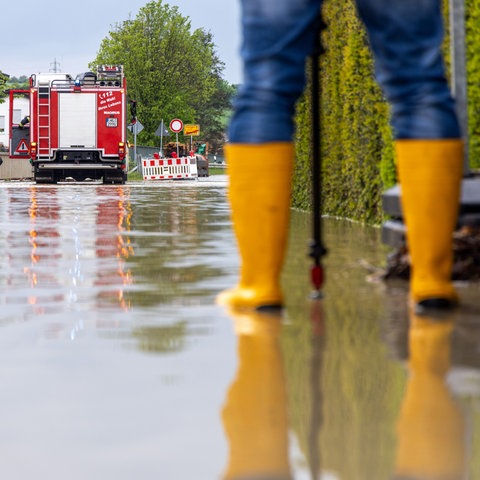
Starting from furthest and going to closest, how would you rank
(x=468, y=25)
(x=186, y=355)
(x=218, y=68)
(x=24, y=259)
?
(x=218, y=68)
(x=468, y=25)
(x=24, y=259)
(x=186, y=355)

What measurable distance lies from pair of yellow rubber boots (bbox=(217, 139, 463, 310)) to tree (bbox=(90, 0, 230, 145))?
284 ft

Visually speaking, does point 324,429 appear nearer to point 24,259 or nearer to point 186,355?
point 186,355

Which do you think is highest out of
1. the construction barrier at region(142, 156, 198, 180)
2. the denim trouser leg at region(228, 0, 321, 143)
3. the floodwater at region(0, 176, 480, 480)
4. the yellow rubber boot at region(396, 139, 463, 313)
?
the denim trouser leg at region(228, 0, 321, 143)

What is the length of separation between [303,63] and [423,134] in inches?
21.1

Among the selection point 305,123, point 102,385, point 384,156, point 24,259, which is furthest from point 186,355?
point 305,123

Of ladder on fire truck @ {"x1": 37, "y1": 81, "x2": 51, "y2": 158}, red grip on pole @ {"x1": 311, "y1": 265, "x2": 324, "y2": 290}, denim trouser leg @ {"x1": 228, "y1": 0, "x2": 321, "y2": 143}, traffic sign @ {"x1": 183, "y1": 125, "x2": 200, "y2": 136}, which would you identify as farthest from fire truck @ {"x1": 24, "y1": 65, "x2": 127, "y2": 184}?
traffic sign @ {"x1": 183, "y1": 125, "x2": 200, "y2": 136}

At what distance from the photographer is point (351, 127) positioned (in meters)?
13.4

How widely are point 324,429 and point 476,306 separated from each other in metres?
2.23

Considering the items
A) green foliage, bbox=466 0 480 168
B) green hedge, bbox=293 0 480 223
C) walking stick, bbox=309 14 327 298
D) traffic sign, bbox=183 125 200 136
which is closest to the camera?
walking stick, bbox=309 14 327 298

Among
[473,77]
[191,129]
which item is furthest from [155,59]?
[473,77]

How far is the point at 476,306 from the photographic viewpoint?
5.07m

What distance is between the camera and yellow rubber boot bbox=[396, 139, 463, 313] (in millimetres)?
4969

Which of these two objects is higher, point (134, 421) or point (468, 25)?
point (468, 25)

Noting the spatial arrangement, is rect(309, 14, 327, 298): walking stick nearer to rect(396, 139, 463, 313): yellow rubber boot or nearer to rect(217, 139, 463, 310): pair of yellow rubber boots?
rect(217, 139, 463, 310): pair of yellow rubber boots
